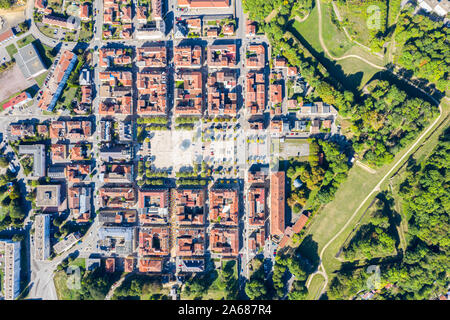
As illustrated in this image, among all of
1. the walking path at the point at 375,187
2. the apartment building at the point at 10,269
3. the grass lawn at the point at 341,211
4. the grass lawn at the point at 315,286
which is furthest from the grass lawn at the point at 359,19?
the apartment building at the point at 10,269

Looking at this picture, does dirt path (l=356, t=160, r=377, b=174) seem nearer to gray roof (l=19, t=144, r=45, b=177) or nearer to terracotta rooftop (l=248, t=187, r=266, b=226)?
terracotta rooftop (l=248, t=187, r=266, b=226)

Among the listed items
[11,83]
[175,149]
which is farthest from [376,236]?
[11,83]

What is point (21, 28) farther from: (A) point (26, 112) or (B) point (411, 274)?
(B) point (411, 274)

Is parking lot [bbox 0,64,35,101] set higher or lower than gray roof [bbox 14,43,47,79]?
lower

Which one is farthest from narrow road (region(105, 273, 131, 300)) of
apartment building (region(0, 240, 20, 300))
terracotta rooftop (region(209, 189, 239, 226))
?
terracotta rooftop (region(209, 189, 239, 226))

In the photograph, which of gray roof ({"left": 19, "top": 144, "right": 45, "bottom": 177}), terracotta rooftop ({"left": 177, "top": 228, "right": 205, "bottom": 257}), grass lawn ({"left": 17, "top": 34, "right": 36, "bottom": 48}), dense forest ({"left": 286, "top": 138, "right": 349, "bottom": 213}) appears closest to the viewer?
dense forest ({"left": 286, "top": 138, "right": 349, "bottom": 213})

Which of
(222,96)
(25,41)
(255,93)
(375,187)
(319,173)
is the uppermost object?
(25,41)

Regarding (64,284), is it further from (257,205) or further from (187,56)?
(187,56)
